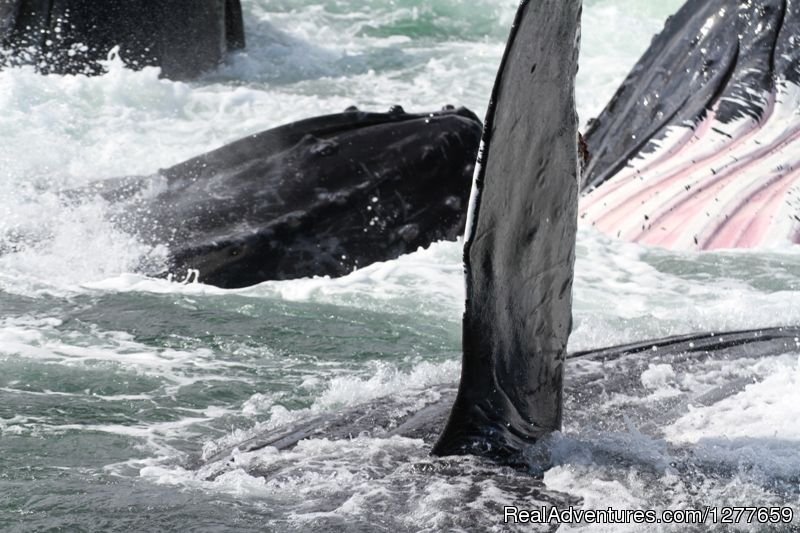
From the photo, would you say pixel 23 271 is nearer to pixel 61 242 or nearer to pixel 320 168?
pixel 61 242

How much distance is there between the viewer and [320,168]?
9156mm

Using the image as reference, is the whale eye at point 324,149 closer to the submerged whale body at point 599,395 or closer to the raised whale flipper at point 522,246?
the submerged whale body at point 599,395

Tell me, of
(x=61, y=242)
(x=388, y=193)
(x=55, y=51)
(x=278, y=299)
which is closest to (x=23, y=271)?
(x=61, y=242)

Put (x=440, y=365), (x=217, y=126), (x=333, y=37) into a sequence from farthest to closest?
(x=333, y=37) → (x=217, y=126) → (x=440, y=365)

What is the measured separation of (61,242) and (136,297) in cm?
97

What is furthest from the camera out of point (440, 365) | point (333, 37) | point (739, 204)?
point (333, 37)

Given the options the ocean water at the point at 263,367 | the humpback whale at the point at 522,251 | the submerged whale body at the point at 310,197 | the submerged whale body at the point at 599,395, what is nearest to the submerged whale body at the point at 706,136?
the ocean water at the point at 263,367

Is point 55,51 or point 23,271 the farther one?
point 55,51

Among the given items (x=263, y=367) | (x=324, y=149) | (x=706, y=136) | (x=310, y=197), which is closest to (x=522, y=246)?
(x=263, y=367)

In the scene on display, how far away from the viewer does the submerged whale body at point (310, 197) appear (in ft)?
28.2

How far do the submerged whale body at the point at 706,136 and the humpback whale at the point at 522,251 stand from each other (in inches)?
221

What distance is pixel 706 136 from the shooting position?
10570 mm

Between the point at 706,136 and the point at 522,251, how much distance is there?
6715 millimetres

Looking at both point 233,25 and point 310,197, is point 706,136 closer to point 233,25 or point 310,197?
point 310,197
